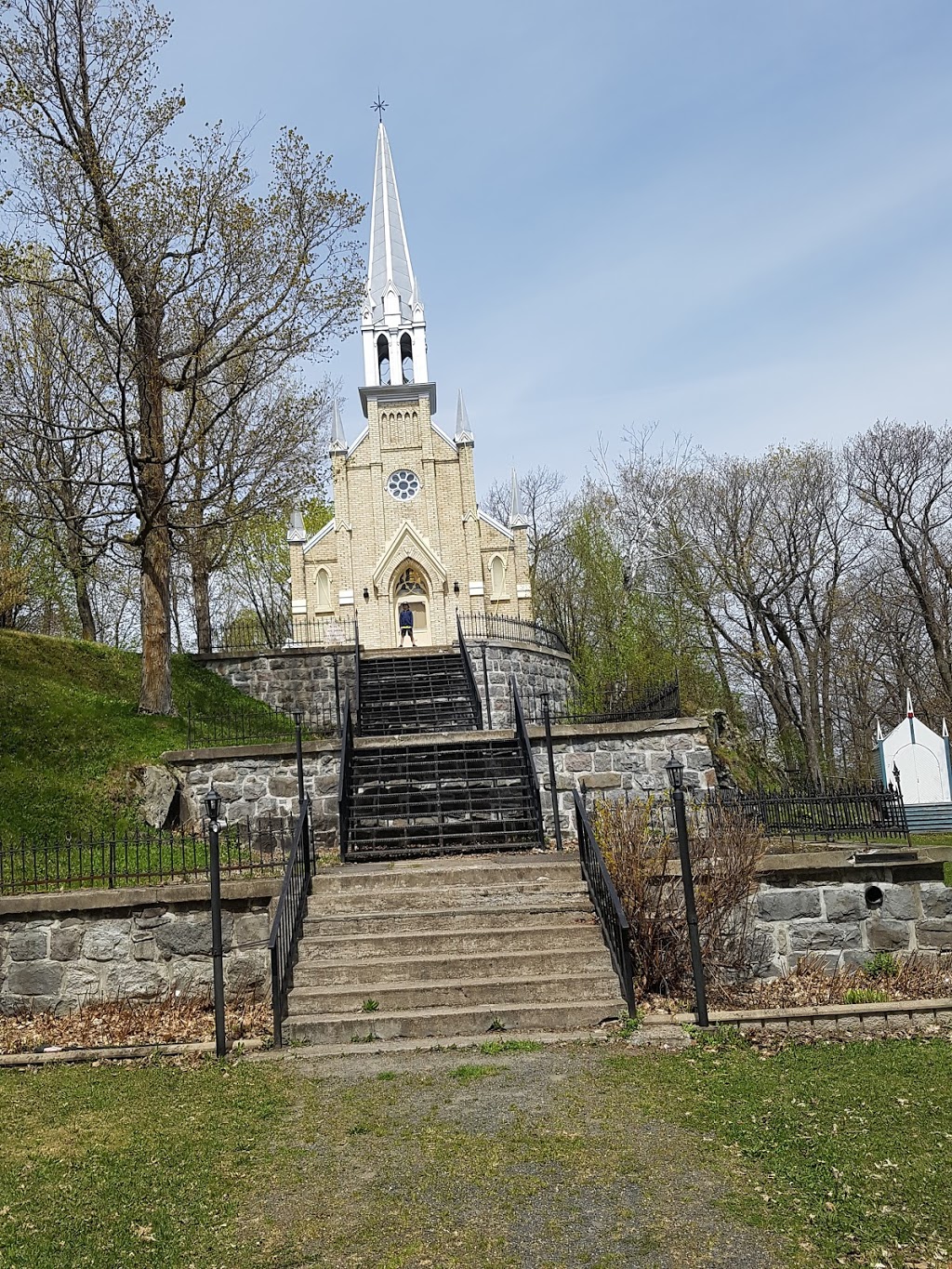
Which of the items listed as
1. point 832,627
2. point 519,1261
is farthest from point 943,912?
point 832,627

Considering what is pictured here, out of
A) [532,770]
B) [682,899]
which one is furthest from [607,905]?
[532,770]

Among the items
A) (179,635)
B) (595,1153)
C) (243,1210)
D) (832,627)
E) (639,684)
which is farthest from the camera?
(179,635)

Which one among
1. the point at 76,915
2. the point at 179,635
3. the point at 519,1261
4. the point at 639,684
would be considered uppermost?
the point at 179,635

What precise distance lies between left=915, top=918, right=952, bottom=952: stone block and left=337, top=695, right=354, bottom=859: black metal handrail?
244 inches

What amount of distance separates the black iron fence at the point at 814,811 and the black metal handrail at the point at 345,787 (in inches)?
172

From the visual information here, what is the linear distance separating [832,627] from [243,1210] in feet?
104

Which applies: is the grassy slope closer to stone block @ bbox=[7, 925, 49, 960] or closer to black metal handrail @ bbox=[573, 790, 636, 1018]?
stone block @ bbox=[7, 925, 49, 960]

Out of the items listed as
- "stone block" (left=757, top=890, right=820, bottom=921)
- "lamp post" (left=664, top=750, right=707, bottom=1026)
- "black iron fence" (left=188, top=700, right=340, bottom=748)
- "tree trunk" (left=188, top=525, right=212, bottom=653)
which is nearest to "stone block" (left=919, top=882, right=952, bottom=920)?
"stone block" (left=757, top=890, right=820, bottom=921)

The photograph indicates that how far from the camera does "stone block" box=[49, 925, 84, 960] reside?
9.30 meters

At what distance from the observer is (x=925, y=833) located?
68.3 ft

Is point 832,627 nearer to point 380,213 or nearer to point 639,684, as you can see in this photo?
point 639,684

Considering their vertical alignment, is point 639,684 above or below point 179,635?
below

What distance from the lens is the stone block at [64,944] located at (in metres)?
9.30

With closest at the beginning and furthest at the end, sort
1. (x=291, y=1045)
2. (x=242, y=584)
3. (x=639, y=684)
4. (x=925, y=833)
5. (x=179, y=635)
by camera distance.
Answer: (x=291, y=1045), (x=925, y=833), (x=639, y=684), (x=179, y=635), (x=242, y=584)
